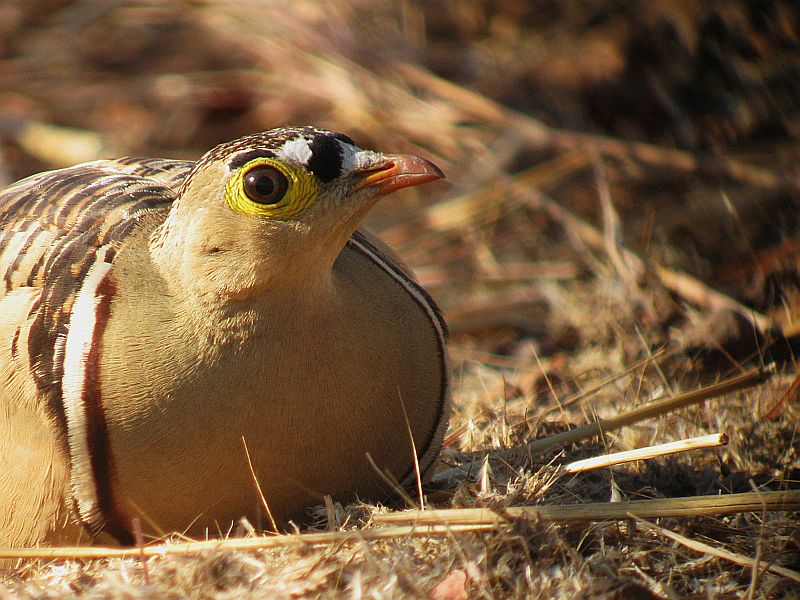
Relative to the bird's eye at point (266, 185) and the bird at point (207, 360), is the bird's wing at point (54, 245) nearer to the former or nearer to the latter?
the bird at point (207, 360)

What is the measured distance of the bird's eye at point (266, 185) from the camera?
206 centimetres

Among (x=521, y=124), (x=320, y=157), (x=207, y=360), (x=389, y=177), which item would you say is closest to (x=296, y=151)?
(x=320, y=157)

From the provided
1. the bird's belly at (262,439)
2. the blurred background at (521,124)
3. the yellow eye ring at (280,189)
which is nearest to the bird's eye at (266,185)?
the yellow eye ring at (280,189)

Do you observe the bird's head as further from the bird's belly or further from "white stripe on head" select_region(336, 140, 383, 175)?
the bird's belly

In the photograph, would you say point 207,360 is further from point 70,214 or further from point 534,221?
point 534,221

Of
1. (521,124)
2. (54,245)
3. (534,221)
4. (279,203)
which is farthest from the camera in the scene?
(521,124)

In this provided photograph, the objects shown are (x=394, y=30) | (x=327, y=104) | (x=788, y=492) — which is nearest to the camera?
(x=788, y=492)

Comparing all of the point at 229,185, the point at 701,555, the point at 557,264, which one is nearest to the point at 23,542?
the point at 229,185

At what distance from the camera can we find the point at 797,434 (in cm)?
277

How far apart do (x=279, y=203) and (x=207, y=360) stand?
37cm

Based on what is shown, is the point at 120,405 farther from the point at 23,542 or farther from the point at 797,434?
the point at 797,434

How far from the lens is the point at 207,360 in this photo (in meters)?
2.08

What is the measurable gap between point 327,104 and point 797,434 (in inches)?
132

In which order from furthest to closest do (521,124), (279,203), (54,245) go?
(521,124) < (54,245) < (279,203)
